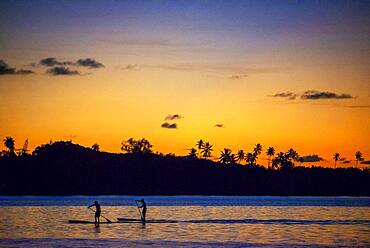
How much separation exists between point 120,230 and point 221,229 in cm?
907

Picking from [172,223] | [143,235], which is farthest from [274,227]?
[143,235]

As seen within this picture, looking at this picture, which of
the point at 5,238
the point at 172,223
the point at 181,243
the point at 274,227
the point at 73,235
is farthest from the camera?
the point at 172,223

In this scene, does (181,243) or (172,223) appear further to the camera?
(172,223)

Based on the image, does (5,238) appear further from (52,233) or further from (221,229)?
(221,229)

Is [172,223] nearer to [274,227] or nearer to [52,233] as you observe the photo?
[274,227]

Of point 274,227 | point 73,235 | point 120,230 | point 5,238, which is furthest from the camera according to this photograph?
point 274,227

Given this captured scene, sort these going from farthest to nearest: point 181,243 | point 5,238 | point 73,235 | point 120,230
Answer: point 120,230, point 73,235, point 5,238, point 181,243

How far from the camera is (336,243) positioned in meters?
46.0

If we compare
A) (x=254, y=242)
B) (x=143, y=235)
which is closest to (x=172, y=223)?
(x=143, y=235)

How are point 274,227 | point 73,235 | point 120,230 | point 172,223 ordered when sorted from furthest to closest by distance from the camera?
point 172,223 < point 274,227 < point 120,230 < point 73,235

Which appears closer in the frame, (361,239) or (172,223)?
(361,239)

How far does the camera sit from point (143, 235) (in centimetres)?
5197

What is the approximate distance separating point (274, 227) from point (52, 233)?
824 inches

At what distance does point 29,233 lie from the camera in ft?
177
